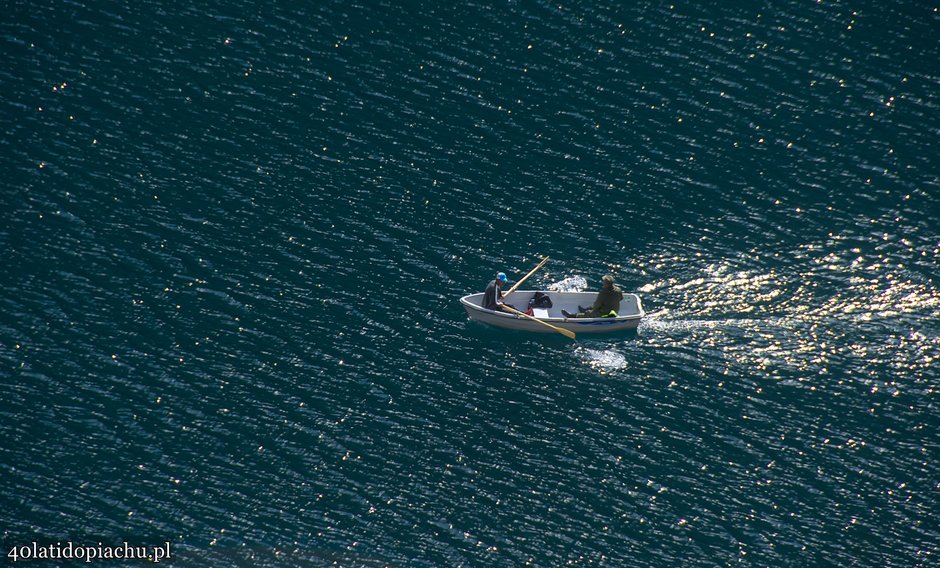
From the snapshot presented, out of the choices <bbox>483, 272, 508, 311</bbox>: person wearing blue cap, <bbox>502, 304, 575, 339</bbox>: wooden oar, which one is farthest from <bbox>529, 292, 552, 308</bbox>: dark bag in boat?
<bbox>483, 272, 508, 311</bbox>: person wearing blue cap

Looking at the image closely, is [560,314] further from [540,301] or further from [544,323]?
[544,323]

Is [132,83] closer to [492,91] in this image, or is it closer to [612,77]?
[492,91]

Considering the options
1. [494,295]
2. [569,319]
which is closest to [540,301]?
[569,319]

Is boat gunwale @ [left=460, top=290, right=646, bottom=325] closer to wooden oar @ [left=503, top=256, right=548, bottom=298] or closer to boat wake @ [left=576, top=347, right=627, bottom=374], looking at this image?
boat wake @ [left=576, top=347, right=627, bottom=374]

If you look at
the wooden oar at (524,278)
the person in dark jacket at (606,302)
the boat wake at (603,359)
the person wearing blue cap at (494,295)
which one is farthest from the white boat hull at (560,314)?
the boat wake at (603,359)

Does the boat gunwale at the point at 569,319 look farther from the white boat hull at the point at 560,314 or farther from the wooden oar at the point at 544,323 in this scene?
the wooden oar at the point at 544,323

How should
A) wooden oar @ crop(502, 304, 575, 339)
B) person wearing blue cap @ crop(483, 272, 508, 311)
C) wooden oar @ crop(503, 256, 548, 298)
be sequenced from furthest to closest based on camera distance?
wooden oar @ crop(503, 256, 548, 298)
person wearing blue cap @ crop(483, 272, 508, 311)
wooden oar @ crop(502, 304, 575, 339)

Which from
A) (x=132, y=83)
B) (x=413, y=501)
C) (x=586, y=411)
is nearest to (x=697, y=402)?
(x=586, y=411)
